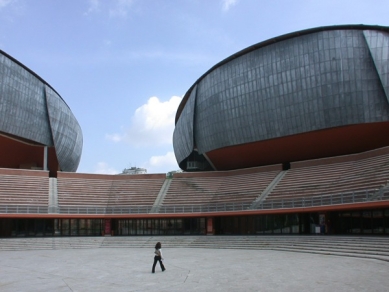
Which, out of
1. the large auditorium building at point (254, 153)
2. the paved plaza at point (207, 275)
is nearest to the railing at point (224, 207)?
the large auditorium building at point (254, 153)

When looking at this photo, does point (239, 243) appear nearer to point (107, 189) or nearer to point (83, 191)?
point (107, 189)

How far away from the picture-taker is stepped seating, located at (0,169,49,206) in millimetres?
45062

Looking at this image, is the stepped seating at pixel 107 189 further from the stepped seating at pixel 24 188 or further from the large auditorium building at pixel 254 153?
the stepped seating at pixel 24 188

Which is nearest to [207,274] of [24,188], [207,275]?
[207,275]

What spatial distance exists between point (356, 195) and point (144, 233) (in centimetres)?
2302

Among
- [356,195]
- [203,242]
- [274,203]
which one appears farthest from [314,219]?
[203,242]

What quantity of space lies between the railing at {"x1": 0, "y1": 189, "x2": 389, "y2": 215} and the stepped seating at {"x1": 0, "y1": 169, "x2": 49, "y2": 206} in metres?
2.30

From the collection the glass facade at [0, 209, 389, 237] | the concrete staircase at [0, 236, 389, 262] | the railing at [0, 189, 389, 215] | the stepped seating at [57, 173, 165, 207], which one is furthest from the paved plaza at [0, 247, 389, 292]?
the stepped seating at [57, 173, 165, 207]

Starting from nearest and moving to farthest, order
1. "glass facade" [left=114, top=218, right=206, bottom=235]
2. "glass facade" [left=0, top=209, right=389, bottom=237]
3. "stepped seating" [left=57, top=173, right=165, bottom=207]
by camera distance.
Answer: "glass facade" [left=0, top=209, right=389, bottom=237] → "glass facade" [left=114, top=218, right=206, bottom=235] → "stepped seating" [left=57, top=173, right=165, bottom=207]

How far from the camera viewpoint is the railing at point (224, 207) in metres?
33.0

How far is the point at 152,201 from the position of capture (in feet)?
160

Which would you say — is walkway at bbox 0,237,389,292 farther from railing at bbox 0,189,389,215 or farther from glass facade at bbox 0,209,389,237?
glass facade at bbox 0,209,389,237

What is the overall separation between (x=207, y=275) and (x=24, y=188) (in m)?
33.8

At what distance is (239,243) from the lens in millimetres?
37281
